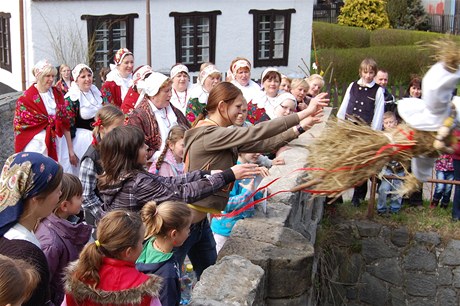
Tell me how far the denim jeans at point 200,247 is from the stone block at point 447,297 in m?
3.77

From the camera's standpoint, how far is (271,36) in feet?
69.7

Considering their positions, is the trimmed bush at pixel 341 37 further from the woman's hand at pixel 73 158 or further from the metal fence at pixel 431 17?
the woman's hand at pixel 73 158

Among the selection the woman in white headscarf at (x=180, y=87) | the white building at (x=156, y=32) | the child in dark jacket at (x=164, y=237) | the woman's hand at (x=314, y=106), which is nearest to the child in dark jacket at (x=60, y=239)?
the child in dark jacket at (x=164, y=237)

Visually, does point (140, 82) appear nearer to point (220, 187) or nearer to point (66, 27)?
point (220, 187)

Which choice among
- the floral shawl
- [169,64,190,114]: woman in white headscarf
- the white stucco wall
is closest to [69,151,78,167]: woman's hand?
the floral shawl

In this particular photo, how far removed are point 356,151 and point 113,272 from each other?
1.43 m

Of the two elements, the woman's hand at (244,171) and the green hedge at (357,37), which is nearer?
the woman's hand at (244,171)

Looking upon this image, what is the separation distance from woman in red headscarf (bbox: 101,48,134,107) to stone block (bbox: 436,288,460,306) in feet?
14.0

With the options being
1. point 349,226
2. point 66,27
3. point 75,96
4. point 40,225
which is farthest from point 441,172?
point 66,27

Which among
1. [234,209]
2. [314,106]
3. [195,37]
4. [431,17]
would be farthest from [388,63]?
[314,106]

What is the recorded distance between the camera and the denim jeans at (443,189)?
338 inches

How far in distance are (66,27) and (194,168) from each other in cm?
1321

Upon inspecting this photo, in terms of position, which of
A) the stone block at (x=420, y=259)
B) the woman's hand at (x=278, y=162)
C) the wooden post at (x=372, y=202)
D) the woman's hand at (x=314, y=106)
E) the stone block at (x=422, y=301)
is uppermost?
the woman's hand at (x=314, y=106)

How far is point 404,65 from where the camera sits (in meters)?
20.9
